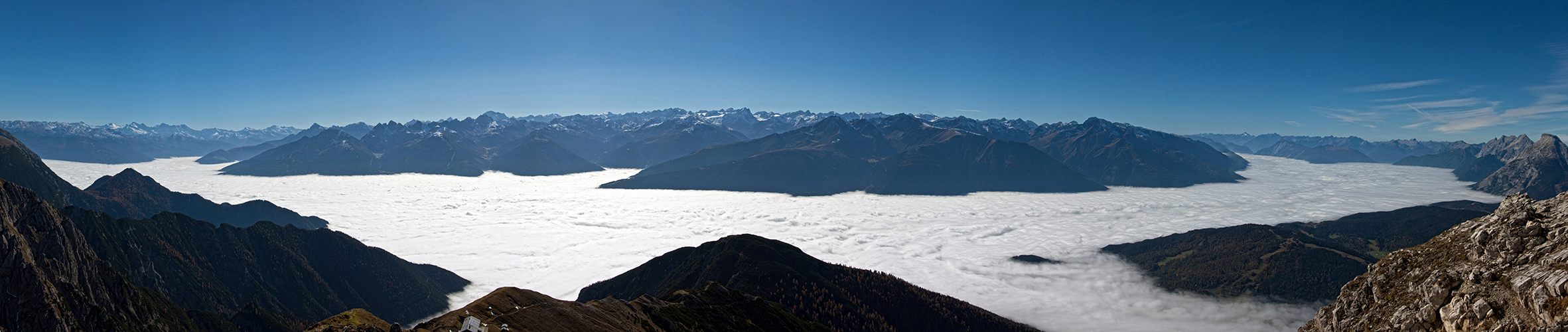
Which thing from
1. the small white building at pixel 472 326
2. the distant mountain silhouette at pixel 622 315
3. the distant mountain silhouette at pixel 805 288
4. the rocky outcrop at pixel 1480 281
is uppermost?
the rocky outcrop at pixel 1480 281

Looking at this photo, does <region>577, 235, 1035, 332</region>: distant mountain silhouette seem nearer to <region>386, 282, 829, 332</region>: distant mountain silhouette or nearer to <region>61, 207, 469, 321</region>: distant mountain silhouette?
<region>386, 282, 829, 332</region>: distant mountain silhouette

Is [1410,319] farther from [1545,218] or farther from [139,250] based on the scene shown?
[139,250]

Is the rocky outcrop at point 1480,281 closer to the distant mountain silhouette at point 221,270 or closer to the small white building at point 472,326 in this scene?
the small white building at point 472,326

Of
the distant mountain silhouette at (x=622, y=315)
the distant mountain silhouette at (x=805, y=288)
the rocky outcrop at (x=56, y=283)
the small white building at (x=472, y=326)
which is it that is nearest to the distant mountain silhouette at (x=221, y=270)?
the rocky outcrop at (x=56, y=283)

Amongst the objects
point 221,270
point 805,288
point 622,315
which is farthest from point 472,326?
point 221,270

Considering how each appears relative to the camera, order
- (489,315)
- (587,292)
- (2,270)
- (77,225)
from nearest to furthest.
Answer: (489,315) < (2,270) < (77,225) < (587,292)

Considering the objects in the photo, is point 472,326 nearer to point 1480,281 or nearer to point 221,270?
point 1480,281

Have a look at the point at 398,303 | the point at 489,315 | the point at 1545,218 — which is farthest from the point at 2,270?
the point at 1545,218
